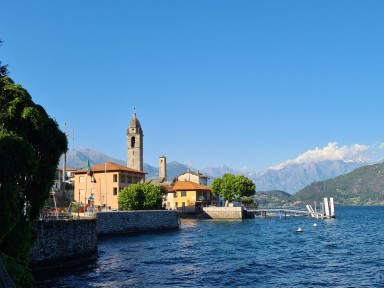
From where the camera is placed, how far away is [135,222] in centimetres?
6881

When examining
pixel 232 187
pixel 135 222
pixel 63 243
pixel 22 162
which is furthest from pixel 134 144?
pixel 22 162

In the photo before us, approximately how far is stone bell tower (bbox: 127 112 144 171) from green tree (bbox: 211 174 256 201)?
108ft

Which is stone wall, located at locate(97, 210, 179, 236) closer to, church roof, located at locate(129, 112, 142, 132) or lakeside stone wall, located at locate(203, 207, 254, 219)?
lakeside stone wall, located at locate(203, 207, 254, 219)

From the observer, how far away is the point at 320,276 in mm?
31328

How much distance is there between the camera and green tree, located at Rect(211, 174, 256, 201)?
383 ft

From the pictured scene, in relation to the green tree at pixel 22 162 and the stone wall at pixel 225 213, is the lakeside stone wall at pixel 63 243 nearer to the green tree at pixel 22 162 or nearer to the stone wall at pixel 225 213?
the green tree at pixel 22 162

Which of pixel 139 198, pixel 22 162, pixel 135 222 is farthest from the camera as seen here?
pixel 139 198

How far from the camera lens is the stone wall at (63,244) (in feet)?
109

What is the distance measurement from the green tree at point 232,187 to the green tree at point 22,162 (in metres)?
91.6

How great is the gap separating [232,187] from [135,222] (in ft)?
170

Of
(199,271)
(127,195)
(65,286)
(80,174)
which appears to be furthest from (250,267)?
(80,174)

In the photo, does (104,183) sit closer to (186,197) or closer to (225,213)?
(186,197)

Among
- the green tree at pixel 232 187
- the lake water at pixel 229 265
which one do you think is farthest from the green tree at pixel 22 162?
the green tree at pixel 232 187

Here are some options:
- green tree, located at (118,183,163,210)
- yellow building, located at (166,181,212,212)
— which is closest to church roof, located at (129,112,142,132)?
yellow building, located at (166,181,212,212)
